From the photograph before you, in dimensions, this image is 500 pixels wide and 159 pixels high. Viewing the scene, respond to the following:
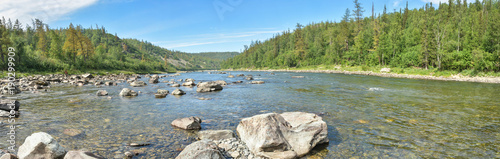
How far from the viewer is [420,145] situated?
384 inches

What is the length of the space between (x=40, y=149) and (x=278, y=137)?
27.6 feet

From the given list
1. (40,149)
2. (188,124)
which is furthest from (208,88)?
(40,149)

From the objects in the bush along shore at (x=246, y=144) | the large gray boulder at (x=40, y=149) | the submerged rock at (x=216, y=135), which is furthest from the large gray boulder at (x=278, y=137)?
the large gray boulder at (x=40, y=149)

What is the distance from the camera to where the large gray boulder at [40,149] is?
7.06 m

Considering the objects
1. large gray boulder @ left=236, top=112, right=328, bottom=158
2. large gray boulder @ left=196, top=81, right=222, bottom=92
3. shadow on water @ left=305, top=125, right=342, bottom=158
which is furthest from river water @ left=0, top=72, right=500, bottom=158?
large gray boulder @ left=196, top=81, right=222, bottom=92

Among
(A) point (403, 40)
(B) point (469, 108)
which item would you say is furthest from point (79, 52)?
(A) point (403, 40)

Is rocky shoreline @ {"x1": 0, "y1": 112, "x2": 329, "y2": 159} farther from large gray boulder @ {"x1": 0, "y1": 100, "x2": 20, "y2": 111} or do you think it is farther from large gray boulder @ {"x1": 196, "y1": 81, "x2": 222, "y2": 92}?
large gray boulder @ {"x1": 196, "y1": 81, "x2": 222, "y2": 92}

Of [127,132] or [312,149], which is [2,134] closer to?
[127,132]

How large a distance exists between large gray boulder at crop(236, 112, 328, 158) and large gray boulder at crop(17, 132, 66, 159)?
7008 millimetres

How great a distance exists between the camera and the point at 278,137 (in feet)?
29.0

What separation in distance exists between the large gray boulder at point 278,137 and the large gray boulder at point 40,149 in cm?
701

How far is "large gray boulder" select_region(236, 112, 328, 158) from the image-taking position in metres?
8.59

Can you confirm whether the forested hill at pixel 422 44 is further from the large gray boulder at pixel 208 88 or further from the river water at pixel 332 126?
the large gray boulder at pixel 208 88

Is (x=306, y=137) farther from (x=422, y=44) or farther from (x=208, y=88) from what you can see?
(x=422, y=44)
